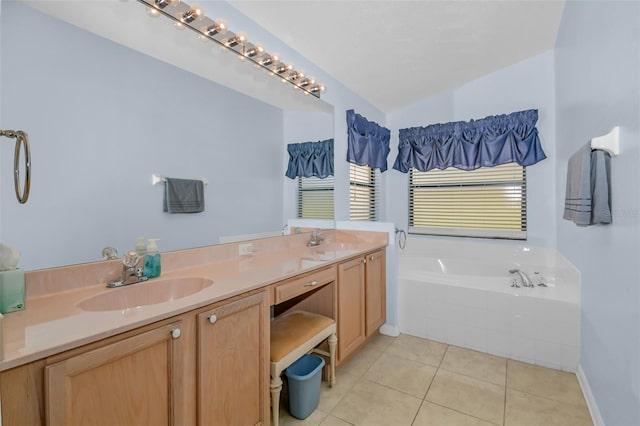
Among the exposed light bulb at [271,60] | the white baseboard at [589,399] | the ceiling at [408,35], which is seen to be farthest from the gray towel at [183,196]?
the white baseboard at [589,399]

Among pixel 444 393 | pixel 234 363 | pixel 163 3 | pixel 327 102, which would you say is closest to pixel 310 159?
pixel 327 102

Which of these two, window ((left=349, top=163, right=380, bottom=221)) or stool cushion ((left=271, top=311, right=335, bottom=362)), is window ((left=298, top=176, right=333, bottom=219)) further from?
stool cushion ((left=271, top=311, right=335, bottom=362))

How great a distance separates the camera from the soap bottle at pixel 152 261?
1.42m

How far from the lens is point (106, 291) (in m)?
1.25

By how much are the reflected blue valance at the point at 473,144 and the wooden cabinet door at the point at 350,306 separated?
179 cm

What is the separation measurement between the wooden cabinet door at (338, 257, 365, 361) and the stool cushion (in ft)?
0.63

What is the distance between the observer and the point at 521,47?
273 centimetres

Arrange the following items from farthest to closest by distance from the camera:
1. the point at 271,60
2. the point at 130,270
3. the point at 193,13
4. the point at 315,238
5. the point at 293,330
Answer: the point at 315,238 → the point at 271,60 → the point at 293,330 → the point at 193,13 → the point at 130,270

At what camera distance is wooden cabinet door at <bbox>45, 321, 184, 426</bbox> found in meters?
0.82

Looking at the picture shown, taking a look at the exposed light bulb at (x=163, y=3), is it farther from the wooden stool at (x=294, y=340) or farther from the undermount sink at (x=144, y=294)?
the wooden stool at (x=294, y=340)

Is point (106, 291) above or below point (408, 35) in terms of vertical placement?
below

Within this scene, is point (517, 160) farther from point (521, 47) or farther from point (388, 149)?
point (388, 149)

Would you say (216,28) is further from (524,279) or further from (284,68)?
(524,279)

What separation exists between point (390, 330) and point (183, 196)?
2.10m
